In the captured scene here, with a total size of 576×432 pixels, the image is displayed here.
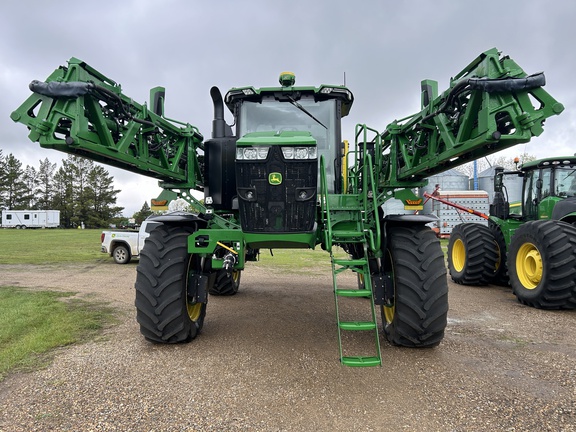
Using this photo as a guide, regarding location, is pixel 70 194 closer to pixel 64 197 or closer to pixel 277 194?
pixel 64 197

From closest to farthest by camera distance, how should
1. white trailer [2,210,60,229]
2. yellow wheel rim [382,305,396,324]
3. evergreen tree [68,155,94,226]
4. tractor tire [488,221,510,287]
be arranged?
yellow wheel rim [382,305,396,324] < tractor tire [488,221,510,287] < white trailer [2,210,60,229] < evergreen tree [68,155,94,226]

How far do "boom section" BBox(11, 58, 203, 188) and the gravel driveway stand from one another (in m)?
Result: 2.02

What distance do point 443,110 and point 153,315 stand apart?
3.59 metres

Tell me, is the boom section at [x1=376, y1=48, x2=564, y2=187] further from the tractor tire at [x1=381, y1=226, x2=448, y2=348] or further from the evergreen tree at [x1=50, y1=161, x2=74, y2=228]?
the evergreen tree at [x1=50, y1=161, x2=74, y2=228]

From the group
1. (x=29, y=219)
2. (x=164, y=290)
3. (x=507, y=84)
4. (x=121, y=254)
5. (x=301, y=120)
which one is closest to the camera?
(x=507, y=84)

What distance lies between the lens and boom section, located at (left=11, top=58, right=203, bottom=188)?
10.5ft

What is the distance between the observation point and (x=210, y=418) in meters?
2.73

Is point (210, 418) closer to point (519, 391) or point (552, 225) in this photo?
point (519, 391)

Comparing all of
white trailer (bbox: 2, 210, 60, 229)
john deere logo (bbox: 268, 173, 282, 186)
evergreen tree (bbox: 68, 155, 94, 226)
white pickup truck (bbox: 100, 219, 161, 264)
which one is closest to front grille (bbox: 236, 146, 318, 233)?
john deere logo (bbox: 268, 173, 282, 186)

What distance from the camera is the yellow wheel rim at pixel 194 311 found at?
14.8 feet

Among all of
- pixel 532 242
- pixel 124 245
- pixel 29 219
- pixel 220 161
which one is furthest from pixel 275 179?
pixel 29 219

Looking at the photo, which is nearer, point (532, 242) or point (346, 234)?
point (346, 234)

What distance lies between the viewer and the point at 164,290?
4.07 meters

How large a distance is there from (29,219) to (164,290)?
56.9 m
